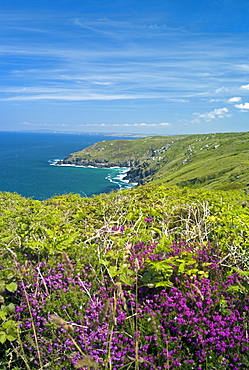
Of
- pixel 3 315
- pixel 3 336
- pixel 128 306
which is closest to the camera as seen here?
pixel 3 336

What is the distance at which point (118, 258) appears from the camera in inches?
203

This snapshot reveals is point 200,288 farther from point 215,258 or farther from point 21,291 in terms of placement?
point 21,291

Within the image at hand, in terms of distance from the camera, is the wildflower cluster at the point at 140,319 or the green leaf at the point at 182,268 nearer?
the wildflower cluster at the point at 140,319

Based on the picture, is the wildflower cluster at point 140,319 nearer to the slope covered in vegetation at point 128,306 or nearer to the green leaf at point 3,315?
the slope covered in vegetation at point 128,306

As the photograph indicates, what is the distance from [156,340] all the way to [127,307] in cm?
75

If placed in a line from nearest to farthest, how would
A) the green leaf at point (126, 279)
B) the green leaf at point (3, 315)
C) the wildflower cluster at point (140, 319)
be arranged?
the wildflower cluster at point (140, 319) < the green leaf at point (3, 315) < the green leaf at point (126, 279)

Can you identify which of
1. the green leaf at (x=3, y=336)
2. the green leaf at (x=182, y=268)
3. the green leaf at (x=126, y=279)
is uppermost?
the green leaf at (x=182, y=268)

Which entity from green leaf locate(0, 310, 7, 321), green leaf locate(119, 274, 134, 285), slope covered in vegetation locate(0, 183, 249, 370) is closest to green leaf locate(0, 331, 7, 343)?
slope covered in vegetation locate(0, 183, 249, 370)

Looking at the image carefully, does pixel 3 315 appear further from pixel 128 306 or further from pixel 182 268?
pixel 182 268

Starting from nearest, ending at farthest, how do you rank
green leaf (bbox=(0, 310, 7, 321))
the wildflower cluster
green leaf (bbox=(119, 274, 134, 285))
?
the wildflower cluster → green leaf (bbox=(0, 310, 7, 321)) → green leaf (bbox=(119, 274, 134, 285))

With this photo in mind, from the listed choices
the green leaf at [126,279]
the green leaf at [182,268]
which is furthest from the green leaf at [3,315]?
the green leaf at [182,268]

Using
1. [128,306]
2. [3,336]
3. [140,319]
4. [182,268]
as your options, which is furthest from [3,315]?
[182,268]

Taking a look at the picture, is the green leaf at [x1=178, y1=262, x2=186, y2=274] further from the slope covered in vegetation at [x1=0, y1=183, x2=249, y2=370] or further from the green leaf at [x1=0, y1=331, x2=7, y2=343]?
the green leaf at [x1=0, y1=331, x2=7, y2=343]

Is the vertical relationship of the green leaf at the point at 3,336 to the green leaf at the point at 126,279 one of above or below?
below
